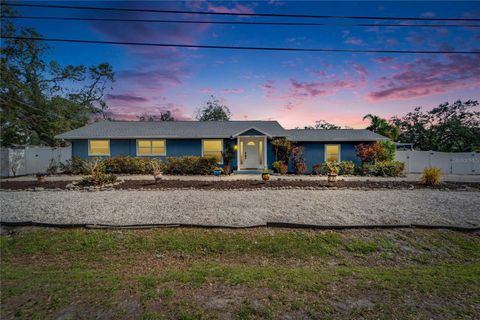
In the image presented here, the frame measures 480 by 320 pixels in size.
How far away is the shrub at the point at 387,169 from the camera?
16.6 m

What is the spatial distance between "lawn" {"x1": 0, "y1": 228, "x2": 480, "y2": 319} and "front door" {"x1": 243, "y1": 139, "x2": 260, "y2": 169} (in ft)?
42.3

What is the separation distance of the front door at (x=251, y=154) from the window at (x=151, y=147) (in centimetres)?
676

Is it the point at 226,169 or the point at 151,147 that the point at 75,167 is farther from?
the point at 226,169

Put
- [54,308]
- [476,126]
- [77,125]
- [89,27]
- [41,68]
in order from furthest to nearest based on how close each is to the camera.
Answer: [476,126]
[77,125]
[41,68]
[89,27]
[54,308]

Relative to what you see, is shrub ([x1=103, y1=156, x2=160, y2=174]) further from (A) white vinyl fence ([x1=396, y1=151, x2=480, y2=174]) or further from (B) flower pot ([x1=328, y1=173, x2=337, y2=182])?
(A) white vinyl fence ([x1=396, y1=151, x2=480, y2=174])

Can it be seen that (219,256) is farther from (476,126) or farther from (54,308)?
(476,126)

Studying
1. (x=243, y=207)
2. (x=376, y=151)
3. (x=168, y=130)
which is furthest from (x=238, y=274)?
(x=168, y=130)

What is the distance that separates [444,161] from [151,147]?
2436cm

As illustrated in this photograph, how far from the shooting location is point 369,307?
10.9 ft

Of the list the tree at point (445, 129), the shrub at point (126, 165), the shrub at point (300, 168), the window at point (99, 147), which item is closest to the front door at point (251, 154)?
the shrub at point (300, 168)

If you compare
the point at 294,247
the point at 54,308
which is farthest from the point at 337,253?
the point at 54,308

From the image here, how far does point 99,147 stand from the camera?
18844 millimetres

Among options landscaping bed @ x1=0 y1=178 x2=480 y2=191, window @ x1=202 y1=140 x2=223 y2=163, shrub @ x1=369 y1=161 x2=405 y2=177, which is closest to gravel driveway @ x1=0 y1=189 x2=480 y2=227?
landscaping bed @ x1=0 y1=178 x2=480 y2=191

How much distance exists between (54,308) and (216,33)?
9656mm
